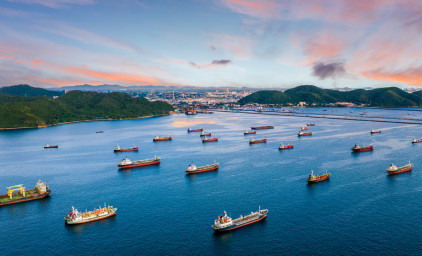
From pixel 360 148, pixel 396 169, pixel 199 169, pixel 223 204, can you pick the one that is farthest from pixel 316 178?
pixel 360 148

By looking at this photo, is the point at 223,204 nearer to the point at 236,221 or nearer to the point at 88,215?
the point at 236,221

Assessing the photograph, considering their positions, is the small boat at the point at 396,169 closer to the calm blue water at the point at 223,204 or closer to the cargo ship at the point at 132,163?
the calm blue water at the point at 223,204

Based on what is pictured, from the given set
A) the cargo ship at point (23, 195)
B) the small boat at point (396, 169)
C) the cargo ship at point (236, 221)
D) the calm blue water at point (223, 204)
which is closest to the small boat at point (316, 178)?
the calm blue water at point (223, 204)

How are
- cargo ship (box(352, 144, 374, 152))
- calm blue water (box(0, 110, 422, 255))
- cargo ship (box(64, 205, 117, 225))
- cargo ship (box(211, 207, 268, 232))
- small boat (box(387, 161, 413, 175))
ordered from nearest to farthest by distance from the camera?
calm blue water (box(0, 110, 422, 255)) < cargo ship (box(211, 207, 268, 232)) < cargo ship (box(64, 205, 117, 225)) < small boat (box(387, 161, 413, 175)) < cargo ship (box(352, 144, 374, 152))

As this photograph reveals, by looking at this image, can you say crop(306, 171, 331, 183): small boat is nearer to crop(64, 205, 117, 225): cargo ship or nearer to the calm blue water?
the calm blue water

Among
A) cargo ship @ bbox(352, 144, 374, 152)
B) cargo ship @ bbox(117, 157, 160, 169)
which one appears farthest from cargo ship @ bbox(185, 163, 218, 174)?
cargo ship @ bbox(352, 144, 374, 152)

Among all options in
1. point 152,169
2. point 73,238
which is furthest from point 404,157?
point 73,238
